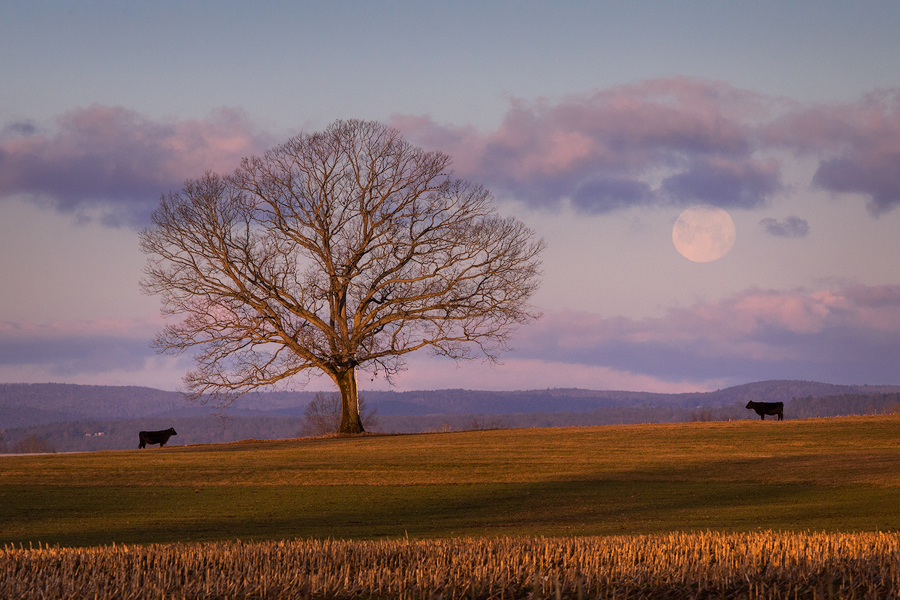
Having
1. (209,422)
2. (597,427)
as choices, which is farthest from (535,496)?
(209,422)

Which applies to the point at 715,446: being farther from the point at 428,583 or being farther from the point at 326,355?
the point at 428,583

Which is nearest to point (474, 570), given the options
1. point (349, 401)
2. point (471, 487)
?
point (471, 487)

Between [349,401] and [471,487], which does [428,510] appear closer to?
[471,487]

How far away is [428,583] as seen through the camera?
30.8 ft

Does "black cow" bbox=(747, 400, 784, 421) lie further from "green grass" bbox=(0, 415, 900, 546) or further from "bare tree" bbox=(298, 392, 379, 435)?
"bare tree" bbox=(298, 392, 379, 435)

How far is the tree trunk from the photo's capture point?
135ft

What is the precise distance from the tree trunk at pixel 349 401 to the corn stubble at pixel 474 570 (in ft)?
94.6

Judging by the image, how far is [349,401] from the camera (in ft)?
135

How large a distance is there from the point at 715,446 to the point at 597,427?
869cm

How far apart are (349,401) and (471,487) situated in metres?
17.4

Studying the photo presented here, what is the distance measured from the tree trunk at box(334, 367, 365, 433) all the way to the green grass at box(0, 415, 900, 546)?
4.59 meters

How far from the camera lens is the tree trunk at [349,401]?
1617 inches

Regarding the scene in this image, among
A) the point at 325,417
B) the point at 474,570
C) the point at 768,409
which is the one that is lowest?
the point at 325,417

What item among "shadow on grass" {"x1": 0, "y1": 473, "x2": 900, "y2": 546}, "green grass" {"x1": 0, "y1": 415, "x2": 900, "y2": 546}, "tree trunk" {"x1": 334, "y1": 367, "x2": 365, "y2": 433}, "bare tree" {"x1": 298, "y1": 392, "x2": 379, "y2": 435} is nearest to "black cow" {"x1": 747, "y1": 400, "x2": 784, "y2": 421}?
"green grass" {"x1": 0, "y1": 415, "x2": 900, "y2": 546}
